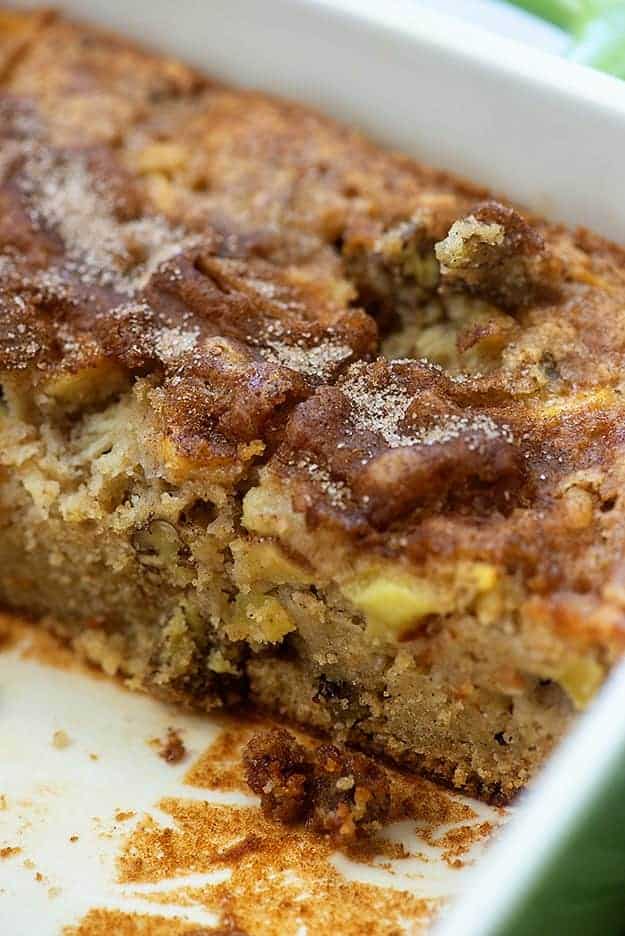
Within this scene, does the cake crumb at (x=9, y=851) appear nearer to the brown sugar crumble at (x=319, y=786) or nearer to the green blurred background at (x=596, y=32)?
the brown sugar crumble at (x=319, y=786)

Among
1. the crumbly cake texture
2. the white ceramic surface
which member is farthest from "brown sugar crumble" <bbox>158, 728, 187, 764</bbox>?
the crumbly cake texture

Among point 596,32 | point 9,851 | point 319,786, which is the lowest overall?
point 9,851

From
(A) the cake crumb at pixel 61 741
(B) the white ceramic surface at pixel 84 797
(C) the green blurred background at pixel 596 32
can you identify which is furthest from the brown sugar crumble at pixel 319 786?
(C) the green blurred background at pixel 596 32

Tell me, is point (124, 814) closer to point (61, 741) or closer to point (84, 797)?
point (84, 797)

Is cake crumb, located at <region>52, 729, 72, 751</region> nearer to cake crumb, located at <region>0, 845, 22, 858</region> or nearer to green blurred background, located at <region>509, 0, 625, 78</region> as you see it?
cake crumb, located at <region>0, 845, 22, 858</region>

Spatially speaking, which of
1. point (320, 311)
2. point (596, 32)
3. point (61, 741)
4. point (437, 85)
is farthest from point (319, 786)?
point (596, 32)

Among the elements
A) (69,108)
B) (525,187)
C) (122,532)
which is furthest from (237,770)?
(69,108)

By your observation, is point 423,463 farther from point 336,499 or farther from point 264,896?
point 264,896
